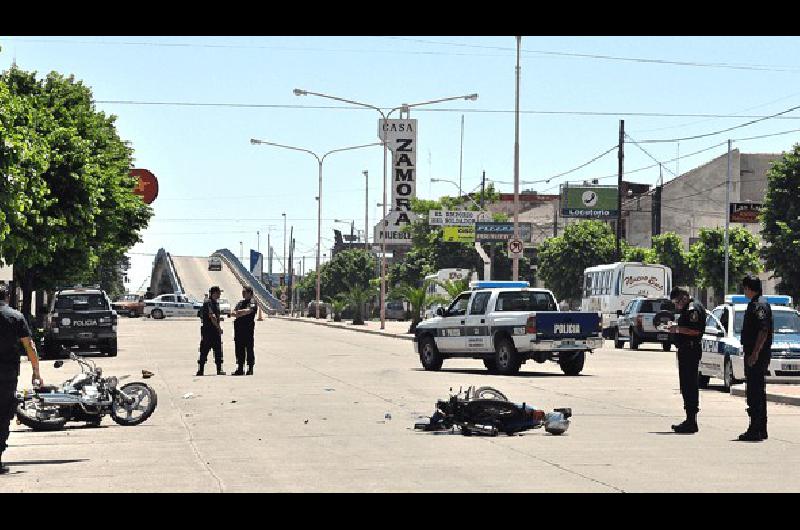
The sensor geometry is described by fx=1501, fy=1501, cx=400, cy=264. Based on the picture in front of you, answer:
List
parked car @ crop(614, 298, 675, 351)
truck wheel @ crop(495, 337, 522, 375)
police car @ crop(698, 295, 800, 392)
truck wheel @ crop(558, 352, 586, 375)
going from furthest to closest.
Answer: parked car @ crop(614, 298, 675, 351) → truck wheel @ crop(558, 352, 586, 375) → truck wheel @ crop(495, 337, 522, 375) → police car @ crop(698, 295, 800, 392)

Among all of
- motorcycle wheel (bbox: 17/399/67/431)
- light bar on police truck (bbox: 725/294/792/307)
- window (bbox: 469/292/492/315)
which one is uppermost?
light bar on police truck (bbox: 725/294/792/307)

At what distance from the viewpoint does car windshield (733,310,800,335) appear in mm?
28297

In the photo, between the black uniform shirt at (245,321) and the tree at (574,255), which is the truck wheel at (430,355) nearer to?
the black uniform shirt at (245,321)

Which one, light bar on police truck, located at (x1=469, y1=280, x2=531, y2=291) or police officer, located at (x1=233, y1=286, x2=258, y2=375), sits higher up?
light bar on police truck, located at (x1=469, y1=280, x2=531, y2=291)

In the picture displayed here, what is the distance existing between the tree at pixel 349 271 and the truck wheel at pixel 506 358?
113m

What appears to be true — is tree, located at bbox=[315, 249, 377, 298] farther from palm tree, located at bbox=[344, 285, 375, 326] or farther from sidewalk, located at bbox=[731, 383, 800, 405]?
sidewalk, located at bbox=[731, 383, 800, 405]

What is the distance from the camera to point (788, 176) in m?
61.8

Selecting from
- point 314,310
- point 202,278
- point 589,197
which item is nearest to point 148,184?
point 314,310

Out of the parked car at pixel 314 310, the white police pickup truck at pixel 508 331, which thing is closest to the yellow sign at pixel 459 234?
the parked car at pixel 314 310

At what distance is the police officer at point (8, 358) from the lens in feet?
47.8

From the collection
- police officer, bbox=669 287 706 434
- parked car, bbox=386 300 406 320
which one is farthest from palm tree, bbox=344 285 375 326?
police officer, bbox=669 287 706 434

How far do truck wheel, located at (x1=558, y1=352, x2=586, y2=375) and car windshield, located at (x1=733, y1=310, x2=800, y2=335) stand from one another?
5371mm
